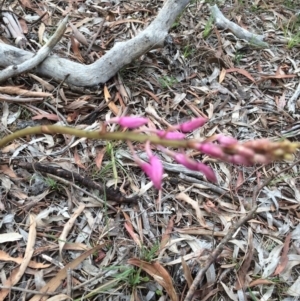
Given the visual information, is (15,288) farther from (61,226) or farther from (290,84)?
(290,84)

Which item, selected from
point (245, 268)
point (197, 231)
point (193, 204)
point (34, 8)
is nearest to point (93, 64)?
Result: point (34, 8)

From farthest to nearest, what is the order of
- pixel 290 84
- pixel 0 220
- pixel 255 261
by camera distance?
pixel 290 84 < pixel 255 261 < pixel 0 220

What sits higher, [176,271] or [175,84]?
[175,84]

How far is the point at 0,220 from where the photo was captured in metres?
1.86

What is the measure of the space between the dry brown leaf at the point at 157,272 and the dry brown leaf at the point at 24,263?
15.4 inches

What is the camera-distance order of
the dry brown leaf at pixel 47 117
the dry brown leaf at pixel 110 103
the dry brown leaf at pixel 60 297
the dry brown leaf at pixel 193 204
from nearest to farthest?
the dry brown leaf at pixel 60 297 → the dry brown leaf at pixel 193 204 → the dry brown leaf at pixel 47 117 → the dry brown leaf at pixel 110 103

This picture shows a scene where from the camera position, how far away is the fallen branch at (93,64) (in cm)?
239

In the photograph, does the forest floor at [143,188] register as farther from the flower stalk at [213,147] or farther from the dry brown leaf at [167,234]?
the flower stalk at [213,147]

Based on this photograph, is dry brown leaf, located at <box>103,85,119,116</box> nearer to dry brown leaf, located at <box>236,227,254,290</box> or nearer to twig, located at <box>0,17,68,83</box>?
twig, located at <box>0,17,68,83</box>

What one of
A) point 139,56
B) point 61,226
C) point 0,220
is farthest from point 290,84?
point 0,220

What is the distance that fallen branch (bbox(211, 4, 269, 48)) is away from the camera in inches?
121

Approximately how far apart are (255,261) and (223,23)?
176 centimetres

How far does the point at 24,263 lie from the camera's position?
177cm

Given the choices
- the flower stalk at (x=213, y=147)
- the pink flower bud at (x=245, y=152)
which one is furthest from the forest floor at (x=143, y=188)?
the pink flower bud at (x=245, y=152)
